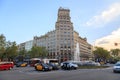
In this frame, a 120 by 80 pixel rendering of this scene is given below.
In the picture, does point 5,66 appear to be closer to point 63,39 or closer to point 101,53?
point 101,53

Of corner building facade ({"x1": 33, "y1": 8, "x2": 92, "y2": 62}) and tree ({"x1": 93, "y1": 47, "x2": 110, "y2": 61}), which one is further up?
corner building facade ({"x1": 33, "y1": 8, "x2": 92, "y2": 62})

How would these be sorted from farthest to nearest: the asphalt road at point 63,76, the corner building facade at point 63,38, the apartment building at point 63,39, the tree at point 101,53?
the corner building facade at point 63,38 < the apartment building at point 63,39 < the tree at point 101,53 < the asphalt road at point 63,76

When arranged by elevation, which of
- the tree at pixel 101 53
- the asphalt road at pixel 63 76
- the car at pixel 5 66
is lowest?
the asphalt road at pixel 63 76

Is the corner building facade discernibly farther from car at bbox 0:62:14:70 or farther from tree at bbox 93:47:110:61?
car at bbox 0:62:14:70

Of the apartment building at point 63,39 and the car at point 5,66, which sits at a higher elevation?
the apartment building at point 63,39

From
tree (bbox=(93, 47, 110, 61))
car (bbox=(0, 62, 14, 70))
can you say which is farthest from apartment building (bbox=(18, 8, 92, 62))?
car (bbox=(0, 62, 14, 70))

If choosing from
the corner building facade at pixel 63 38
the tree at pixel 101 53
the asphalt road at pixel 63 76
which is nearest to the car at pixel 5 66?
the asphalt road at pixel 63 76

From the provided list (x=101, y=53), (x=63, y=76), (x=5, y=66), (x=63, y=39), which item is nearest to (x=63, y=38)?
(x=63, y=39)

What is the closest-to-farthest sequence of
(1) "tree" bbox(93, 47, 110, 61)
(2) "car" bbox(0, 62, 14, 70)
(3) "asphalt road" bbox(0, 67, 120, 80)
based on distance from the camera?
(3) "asphalt road" bbox(0, 67, 120, 80)
(2) "car" bbox(0, 62, 14, 70)
(1) "tree" bbox(93, 47, 110, 61)

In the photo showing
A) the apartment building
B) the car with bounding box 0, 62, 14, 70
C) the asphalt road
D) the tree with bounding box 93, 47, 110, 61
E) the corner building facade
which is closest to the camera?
the asphalt road

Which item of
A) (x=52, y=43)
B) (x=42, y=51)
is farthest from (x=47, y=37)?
(x=42, y=51)

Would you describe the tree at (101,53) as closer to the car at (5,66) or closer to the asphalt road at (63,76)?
the car at (5,66)

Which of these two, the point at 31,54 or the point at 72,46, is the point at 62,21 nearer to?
the point at 72,46

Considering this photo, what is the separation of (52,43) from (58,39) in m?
7.73
